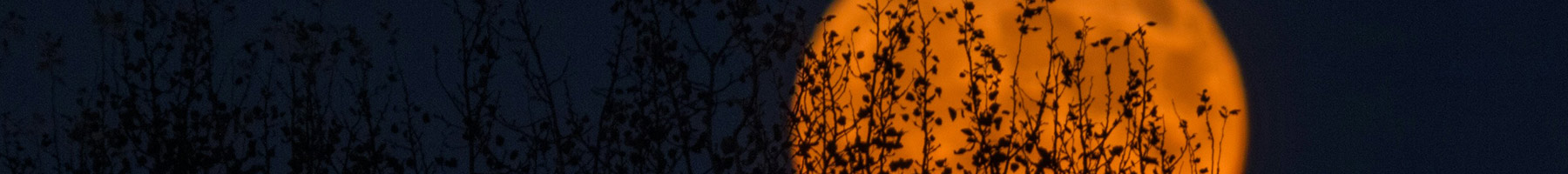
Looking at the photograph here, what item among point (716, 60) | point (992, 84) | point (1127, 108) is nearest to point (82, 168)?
point (716, 60)

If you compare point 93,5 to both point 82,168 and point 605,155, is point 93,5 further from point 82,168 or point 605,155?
point 605,155

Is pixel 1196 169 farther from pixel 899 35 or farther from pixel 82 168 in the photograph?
Answer: pixel 82 168

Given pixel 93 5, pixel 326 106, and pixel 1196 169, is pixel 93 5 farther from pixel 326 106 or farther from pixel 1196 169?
pixel 1196 169

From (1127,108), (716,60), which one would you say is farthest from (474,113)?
(1127,108)

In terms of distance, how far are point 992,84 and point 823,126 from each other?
1.22 feet

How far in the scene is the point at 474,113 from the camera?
2.91 metres

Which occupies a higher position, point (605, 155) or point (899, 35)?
point (899, 35)

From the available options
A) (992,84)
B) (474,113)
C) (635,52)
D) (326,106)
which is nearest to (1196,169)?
(992,84)

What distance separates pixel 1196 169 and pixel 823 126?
871 mm

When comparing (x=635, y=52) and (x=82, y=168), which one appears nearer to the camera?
(x=635, y=52)

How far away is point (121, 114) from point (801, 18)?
4.92 ft

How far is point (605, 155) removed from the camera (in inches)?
115

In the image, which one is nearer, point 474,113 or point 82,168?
point 474,113

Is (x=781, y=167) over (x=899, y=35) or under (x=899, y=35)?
under
